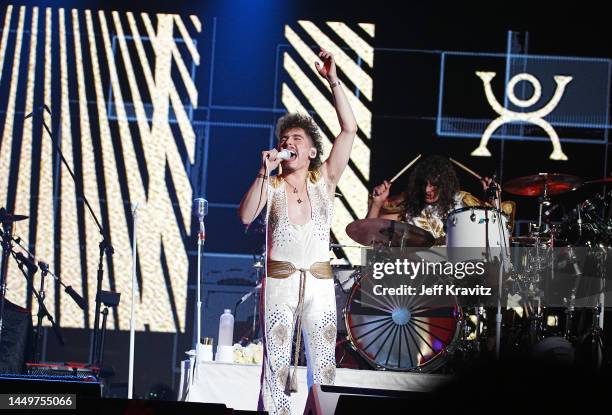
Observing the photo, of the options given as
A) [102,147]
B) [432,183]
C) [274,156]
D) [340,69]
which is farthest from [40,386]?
[340,69]

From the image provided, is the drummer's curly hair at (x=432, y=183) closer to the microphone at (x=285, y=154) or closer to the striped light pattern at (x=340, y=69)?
the striped light pattern at (x=340, y=69)

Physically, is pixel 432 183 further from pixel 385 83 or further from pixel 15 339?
pixel 15 339

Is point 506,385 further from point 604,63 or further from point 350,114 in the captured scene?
point 604,63

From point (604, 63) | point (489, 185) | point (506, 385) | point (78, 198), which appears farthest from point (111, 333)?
point (506, 385)

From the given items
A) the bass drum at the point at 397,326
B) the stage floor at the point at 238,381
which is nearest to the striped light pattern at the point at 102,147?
the bass drum at the point at 397,326

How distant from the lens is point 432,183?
6.55m

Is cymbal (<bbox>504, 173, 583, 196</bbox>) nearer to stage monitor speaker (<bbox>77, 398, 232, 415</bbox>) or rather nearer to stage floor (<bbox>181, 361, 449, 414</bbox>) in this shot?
stage floor (<bbox>181, 361, 449, 414</bbox>)

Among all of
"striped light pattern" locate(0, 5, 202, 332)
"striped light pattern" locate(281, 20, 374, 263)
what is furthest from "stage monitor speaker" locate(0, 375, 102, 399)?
"striped light pattern" locate(281, 20, 374, 263)

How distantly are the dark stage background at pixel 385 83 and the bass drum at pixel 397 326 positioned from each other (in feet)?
5.66

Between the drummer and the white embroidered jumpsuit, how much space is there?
2573 mm

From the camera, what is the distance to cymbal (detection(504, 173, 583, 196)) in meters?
6.02

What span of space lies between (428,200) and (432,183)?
15cm

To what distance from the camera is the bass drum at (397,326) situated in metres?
6.13

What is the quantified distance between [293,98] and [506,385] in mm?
7234
